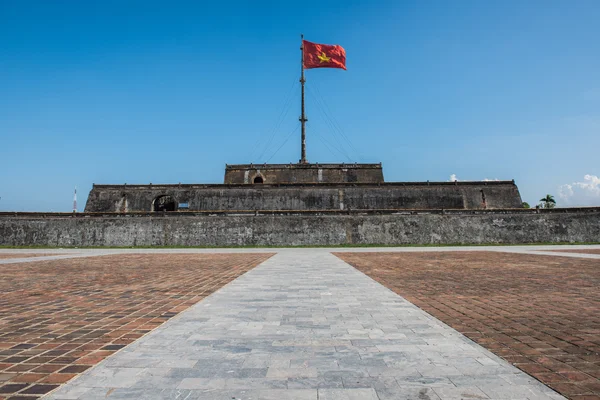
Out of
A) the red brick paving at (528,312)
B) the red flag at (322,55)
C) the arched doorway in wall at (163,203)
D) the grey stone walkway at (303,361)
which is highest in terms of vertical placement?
the red flag at (322,55)

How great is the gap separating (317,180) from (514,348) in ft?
90.5

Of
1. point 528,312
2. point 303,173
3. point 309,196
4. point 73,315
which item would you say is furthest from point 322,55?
point 73,315

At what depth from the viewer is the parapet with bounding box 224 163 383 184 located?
99.5 feet

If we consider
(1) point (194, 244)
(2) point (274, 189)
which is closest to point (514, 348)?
(1) point (194, 244)

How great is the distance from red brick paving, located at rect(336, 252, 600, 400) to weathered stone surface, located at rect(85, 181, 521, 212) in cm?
1810

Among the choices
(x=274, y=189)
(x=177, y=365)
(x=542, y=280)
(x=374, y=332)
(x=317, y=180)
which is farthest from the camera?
(x=317, y=180)

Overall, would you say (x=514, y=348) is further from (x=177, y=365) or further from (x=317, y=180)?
(x=317, y=180)

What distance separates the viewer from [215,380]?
2303mm

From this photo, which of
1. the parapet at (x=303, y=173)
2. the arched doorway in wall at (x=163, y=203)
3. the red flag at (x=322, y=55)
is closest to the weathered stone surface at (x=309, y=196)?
the arched doorway in wall at (x=163, y=203)

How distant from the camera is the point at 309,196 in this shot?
26328mm

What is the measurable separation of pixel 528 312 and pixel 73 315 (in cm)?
541

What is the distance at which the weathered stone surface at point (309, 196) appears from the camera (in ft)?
86.1

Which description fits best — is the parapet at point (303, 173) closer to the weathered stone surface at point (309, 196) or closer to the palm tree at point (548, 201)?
the weathered stone surface at point (309, 196)

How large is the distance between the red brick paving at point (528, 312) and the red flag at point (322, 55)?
26436mm
